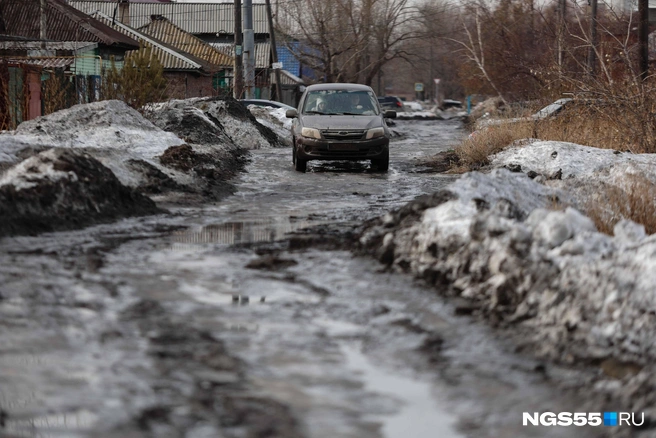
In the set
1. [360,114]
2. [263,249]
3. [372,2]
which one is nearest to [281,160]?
[360,114]

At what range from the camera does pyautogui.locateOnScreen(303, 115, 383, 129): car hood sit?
17625 millimetres

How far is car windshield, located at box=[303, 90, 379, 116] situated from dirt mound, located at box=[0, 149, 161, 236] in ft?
26.6

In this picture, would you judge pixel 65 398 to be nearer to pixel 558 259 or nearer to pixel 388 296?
pixel 388 296

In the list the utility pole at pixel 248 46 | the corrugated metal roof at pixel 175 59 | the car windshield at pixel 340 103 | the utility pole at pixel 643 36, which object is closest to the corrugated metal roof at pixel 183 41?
the corrugated metal roof at pixel 175 59

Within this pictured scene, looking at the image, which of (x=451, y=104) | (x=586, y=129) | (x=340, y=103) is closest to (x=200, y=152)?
(x=340, y=103)

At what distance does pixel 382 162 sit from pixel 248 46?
62.2 feet

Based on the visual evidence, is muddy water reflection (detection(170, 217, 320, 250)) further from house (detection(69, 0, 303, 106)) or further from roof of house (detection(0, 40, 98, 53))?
house (detection(69, 0, 303, 106))

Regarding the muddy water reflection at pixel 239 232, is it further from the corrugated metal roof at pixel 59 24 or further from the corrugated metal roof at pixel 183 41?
the corrugated metal roof at pixel 183 41

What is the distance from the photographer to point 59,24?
45.2 m

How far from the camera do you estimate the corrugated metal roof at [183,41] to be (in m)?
59.4

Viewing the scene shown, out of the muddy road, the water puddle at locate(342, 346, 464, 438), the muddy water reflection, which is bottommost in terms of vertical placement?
the water puddle at locate(342, 346, 464, 438)

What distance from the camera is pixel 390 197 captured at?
13336mm

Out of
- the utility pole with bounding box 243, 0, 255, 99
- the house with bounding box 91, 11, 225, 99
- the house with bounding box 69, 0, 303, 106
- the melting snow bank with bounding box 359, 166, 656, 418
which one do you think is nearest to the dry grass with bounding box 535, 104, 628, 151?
the melting snow bank with bounding box 359, 166, 656, 418

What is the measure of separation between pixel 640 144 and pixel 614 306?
11.3 meters
